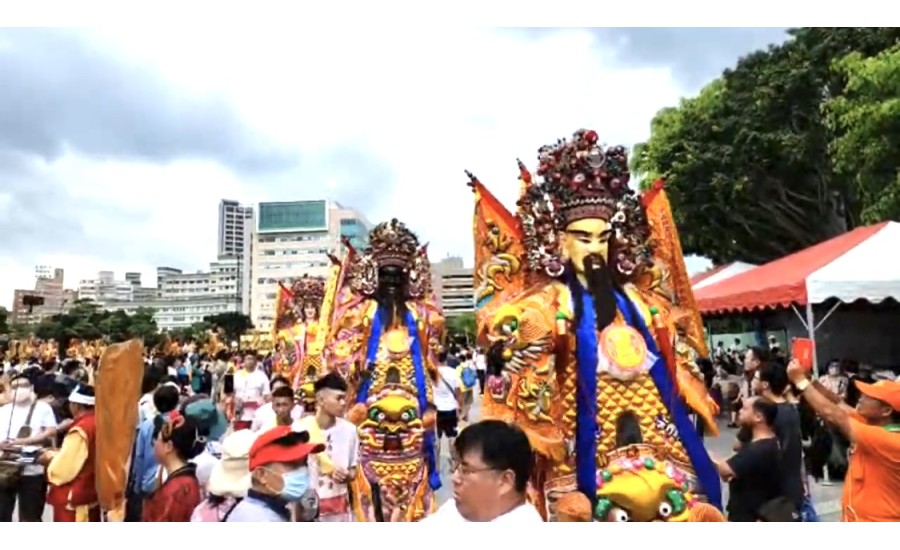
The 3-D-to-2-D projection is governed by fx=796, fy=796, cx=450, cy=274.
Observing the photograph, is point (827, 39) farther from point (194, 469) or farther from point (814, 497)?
point (194, 469)

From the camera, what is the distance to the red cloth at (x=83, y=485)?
4191mm

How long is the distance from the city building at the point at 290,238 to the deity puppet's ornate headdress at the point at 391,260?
63850 millimetres

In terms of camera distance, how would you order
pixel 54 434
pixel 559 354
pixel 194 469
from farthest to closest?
pixel 54 434
pixel 559 354
pixel 194 469

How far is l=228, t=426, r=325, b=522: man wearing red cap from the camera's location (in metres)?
2.64

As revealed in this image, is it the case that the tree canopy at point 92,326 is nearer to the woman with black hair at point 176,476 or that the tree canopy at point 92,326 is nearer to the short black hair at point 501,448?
the woman with black hair at point 176,476

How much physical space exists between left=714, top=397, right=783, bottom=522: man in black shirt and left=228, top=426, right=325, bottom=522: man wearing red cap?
1.84 meters

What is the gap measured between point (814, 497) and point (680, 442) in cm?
459

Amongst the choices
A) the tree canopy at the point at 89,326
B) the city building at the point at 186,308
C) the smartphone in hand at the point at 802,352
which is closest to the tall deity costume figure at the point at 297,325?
the smartphone in hand at the point at 802,352

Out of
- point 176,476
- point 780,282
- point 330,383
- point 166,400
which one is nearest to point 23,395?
point 166,400

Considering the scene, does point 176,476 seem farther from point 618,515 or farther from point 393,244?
point 393,244

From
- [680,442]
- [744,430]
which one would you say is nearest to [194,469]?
[680,442]

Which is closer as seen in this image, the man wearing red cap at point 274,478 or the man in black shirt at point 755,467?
the man wearing red cap at point 274,478

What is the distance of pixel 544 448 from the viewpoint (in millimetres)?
3350

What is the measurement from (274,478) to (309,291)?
9.49 metres
